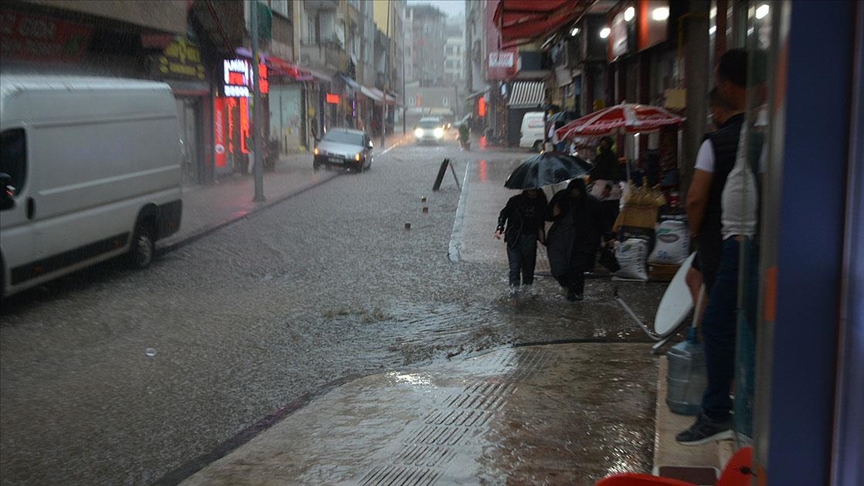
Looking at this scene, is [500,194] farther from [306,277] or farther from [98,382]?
[98,382]

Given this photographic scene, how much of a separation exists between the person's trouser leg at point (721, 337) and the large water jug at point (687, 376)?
1.40 ft

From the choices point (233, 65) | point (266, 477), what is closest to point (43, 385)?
point (266, 477)

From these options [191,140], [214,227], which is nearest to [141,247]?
[214,227]

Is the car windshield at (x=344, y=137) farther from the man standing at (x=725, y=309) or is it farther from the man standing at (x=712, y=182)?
the man standing at (x=725, y=309)

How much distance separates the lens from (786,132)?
175 cm

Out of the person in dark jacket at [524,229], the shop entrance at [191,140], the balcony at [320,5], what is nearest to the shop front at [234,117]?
the shop entrance at [191,140]

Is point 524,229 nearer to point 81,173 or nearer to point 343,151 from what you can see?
point 81,173

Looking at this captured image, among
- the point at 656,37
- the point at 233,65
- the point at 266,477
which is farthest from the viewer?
the point at 233,65

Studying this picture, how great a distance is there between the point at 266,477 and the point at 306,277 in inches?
258

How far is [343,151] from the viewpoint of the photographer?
103 ft

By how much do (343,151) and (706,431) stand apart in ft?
91.0

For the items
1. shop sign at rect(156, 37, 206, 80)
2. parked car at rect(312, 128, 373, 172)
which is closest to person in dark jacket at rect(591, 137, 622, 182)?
shop sign at rect(156, 37, 206, 80)

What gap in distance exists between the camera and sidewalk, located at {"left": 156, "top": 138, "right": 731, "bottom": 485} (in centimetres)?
466

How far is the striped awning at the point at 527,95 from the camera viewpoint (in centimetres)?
5175
